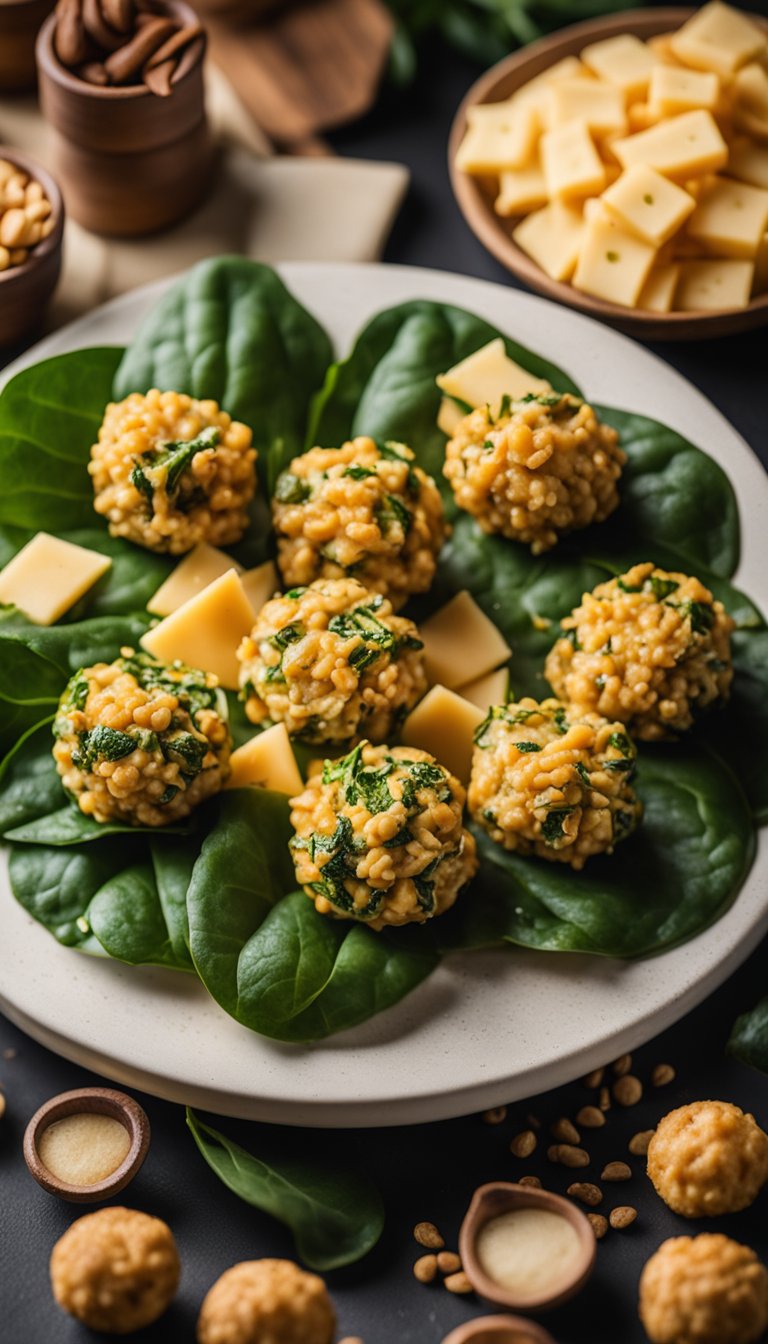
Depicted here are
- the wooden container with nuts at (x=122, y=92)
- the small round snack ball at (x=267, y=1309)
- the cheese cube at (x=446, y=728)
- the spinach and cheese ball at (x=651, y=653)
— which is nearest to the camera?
the small round snack ball at (x=267, y=1309)

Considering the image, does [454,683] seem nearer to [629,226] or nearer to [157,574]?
[157,574]

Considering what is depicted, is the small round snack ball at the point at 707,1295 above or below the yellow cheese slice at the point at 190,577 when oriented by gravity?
below

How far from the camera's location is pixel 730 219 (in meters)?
5.77

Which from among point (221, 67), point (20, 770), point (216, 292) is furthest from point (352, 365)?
point (221, 67)

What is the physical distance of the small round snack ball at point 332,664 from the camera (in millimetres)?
4559

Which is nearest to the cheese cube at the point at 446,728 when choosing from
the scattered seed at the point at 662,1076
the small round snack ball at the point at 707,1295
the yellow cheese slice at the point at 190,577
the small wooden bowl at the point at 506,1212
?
the yellow cheese slice at the point at 190,577

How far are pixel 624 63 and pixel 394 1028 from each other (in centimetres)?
375

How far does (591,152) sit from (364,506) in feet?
6.17

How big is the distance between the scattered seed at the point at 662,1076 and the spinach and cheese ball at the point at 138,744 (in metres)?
1.48

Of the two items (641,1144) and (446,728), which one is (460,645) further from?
(641,1144)

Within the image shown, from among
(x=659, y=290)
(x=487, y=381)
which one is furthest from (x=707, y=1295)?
(x=659, y=290)

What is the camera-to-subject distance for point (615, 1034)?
4.39 meters

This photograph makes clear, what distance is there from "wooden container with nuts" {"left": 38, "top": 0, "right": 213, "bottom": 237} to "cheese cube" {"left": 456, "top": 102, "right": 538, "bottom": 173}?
1.01 m

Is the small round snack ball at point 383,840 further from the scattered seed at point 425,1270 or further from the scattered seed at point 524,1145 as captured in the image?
the scattered seed at point 425,1270
